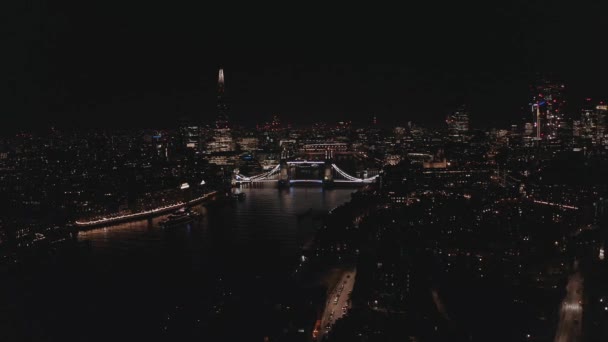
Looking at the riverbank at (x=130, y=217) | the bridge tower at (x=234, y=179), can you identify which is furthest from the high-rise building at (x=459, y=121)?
the riverbank at (x=130, y=217)

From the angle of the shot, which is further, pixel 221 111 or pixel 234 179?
pixel 221 111

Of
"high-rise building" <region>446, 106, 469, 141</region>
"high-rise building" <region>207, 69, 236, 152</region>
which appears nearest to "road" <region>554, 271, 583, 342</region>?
"high-rise building" <region>207, 69, 236, 152</region>

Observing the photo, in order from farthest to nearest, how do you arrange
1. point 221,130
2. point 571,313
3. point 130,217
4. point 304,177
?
1. point 221,130
2. point 304,177
3. point 130,217
4. point 571,313

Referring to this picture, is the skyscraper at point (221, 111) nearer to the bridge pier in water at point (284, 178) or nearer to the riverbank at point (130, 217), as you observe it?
the bridge pier in water at point (284, 178)

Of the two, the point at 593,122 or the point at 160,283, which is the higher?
the point at 593,122

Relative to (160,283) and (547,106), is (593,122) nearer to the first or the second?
(547,106)

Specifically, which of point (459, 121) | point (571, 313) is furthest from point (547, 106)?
point (571, 313)

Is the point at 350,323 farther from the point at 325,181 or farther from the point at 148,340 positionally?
the point at 325,181
